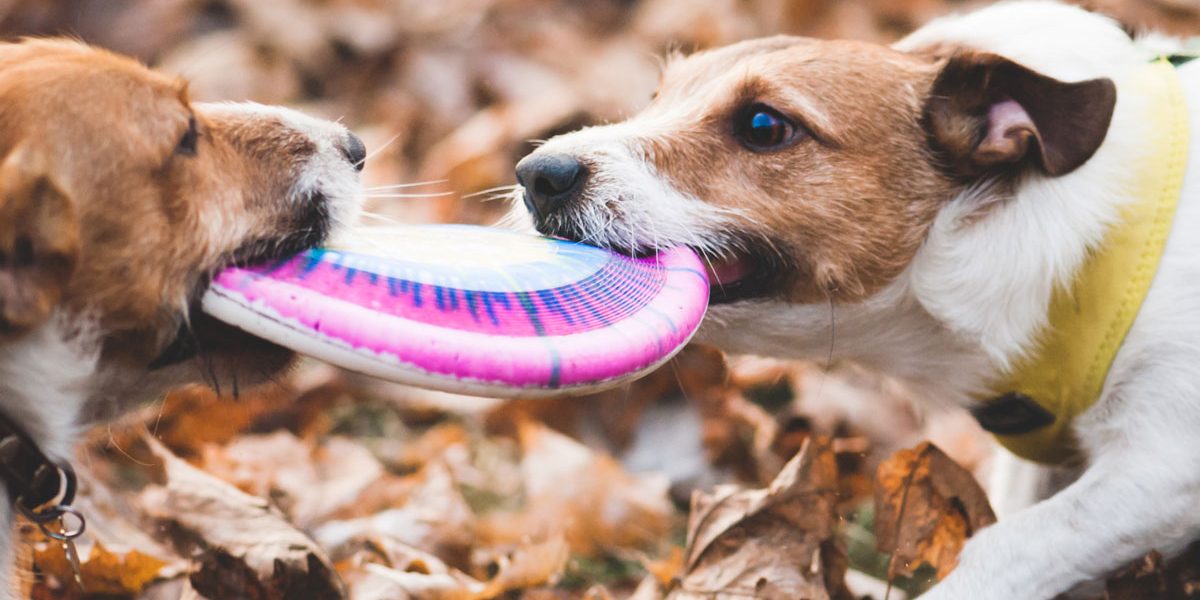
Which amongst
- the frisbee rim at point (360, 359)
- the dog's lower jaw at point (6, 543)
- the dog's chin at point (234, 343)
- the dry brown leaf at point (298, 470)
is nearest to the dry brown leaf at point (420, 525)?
the dry brown leaf at point (298, 470)

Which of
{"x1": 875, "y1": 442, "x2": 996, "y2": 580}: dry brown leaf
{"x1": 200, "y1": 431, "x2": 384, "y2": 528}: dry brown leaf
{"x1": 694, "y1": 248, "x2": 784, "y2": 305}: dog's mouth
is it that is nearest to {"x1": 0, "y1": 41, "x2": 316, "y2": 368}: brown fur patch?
{"x1": 694, "y1": 248, "x2": 784, "y2": 305}: dog's mouth

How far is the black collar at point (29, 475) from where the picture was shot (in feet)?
7.52

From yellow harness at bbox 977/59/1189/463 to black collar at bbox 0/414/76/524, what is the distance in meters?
2.01

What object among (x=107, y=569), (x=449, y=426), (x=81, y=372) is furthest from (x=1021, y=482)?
(x=81, y=372)

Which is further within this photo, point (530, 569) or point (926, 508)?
point (530, 569)

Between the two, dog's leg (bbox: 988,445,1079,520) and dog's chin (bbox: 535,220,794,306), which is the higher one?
dog's chin (bbox: 535,220,794,306)

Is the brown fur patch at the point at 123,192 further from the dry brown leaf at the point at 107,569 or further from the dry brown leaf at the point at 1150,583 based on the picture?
the dry brown leaf at the point at 1150,583

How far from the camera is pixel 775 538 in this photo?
2920 mm

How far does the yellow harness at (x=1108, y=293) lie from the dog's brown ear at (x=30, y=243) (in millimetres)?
1993

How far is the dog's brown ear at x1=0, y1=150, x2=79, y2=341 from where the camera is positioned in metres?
2.06

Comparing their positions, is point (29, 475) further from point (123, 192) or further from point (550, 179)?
point (550, 179)

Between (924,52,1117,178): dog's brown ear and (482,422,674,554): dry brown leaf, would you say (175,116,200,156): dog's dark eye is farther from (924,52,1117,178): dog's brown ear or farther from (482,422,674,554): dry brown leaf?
(924,52,1117,178): dog's brown ear

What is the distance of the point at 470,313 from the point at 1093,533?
137 cm

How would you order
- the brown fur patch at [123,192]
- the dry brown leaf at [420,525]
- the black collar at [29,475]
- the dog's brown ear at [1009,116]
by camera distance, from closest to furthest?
the brown fur patch at [123,192]
the black collar at [29,475]
the dog's brown ear at [1009,116]
the dry brown leaf at [420,525]
